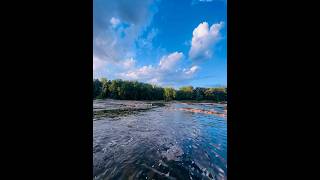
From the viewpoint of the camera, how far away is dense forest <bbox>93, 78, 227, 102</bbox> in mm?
67875

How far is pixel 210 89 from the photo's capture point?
80.6 m

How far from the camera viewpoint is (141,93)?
71938 millimetres

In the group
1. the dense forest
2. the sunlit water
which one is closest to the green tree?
the dense forest

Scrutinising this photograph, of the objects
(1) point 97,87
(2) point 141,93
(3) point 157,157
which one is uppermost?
(1) point 97,87

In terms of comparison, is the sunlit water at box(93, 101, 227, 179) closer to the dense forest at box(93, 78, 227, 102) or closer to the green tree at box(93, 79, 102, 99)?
the dense forest at box(93, 78, 227, 102)

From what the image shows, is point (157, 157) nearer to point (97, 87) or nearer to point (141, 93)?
point (141, 93)

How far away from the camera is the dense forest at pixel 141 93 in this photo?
67.9m

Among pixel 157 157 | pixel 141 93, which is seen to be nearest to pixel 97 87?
pixel 141 93

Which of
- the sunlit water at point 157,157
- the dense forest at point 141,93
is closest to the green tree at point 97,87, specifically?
the dense forest at point 141,93

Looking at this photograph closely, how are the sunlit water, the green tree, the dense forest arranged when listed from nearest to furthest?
the sunlit water → the green tree → the dense forest
